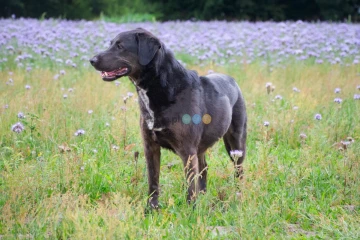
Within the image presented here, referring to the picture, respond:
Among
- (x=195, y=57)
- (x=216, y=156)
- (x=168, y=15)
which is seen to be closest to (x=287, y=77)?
(x=195, y=57)

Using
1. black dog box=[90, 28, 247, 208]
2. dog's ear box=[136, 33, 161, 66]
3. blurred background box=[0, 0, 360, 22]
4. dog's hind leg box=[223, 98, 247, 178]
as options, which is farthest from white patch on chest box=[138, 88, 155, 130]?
blurred background box=[0, 0, 360, 22]

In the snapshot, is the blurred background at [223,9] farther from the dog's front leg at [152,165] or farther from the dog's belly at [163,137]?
the dog's belly at [163,137]

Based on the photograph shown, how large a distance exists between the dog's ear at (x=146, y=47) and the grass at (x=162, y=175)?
1131mm

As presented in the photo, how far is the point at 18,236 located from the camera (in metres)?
3.50

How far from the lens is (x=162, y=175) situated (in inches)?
211

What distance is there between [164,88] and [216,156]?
169 centimetres

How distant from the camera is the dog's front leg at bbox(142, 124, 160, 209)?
4516 mm

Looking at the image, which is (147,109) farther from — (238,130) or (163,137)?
(238,130)

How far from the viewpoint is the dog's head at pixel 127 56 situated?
428 centimetres

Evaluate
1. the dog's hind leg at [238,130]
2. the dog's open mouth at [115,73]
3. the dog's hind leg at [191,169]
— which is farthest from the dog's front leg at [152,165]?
the dog's hind leg at [238,130]

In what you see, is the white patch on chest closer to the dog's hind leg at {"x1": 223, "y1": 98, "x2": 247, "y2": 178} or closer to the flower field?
the flower field

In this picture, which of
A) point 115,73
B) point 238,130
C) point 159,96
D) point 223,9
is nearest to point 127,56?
point 115,73

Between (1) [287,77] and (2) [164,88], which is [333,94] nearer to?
(1) [287,77]

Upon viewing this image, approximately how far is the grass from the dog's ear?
113cm
